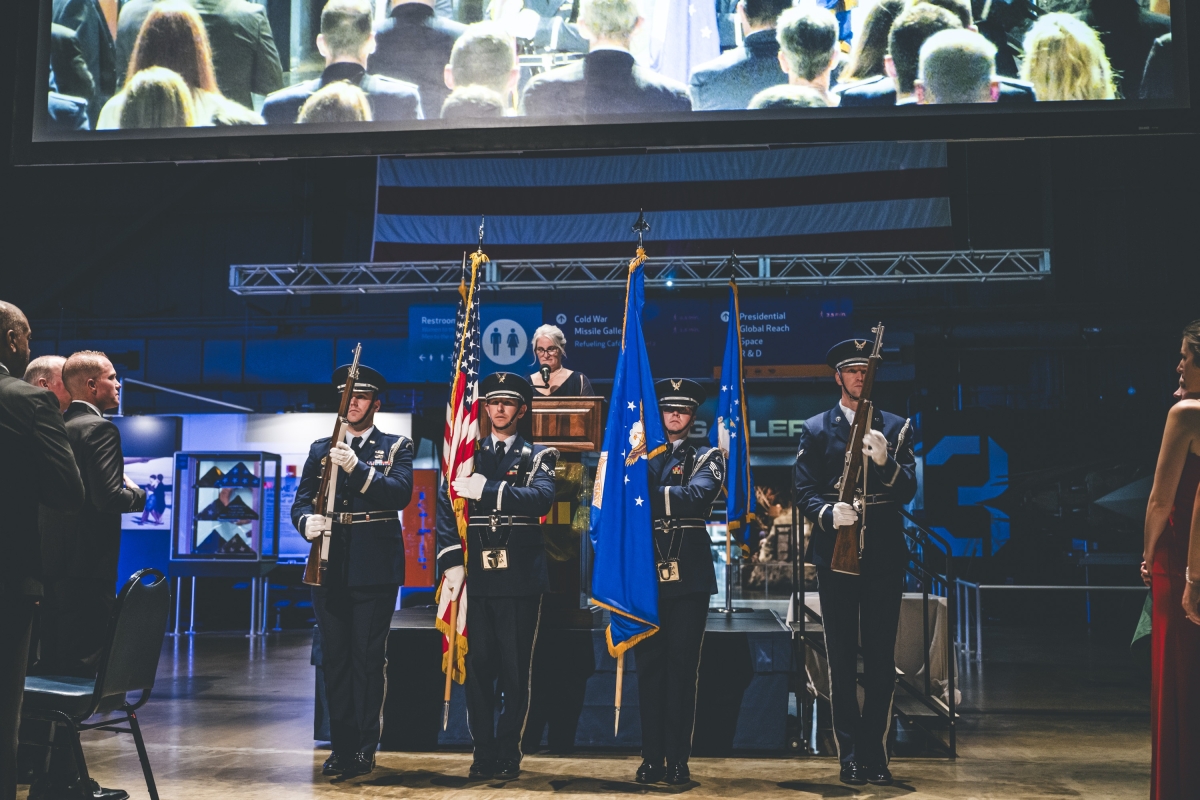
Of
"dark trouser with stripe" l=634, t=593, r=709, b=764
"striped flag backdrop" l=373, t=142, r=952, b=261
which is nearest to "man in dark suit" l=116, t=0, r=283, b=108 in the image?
"dark trouser with stripe" l=634, t=593, r=709, b=764

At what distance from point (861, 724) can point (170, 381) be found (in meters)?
15.4

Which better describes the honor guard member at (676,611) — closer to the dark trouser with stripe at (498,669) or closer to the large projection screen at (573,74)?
the dark trouser with stripe at (498,669)

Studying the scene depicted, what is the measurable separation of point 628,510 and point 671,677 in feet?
2.55

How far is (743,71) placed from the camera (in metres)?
3.89

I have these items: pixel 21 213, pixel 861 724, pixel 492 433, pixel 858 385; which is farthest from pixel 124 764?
pixel 21 213

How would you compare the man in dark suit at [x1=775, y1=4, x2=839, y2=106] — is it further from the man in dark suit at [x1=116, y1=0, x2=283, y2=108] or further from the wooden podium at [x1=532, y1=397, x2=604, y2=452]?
the wooden podium at [x1=532, y1=397, x2=604, y2=452]

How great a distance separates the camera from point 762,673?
518 cm

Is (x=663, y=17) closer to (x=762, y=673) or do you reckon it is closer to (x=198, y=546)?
(x=762, y=673)

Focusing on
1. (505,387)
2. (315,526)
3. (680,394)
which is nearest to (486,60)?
(505,387)

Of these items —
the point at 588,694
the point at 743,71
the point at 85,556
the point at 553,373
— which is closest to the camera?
the point at 743,71

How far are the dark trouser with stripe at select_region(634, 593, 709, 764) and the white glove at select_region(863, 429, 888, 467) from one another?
99cm

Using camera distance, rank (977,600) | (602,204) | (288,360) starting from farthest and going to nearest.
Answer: (288,360)
(602,204)
(977,600)

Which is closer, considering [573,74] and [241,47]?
[573,74]

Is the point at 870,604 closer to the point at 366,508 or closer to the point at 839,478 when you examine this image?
the point at 839,478
